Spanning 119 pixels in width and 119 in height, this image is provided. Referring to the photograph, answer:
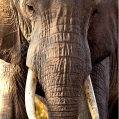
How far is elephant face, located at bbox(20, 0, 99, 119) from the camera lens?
5383mm

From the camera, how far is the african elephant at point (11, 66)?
5965mm

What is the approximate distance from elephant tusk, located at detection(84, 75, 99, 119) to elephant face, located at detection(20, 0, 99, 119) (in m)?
0.07

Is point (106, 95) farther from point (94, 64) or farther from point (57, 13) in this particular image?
point (57, 13)

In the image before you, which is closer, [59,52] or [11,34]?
[59,52]

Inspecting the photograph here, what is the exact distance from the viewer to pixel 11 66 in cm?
614

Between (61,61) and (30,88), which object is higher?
(61,61)

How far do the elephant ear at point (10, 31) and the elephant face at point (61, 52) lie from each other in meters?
0.35

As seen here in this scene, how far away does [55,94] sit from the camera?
17.7ft

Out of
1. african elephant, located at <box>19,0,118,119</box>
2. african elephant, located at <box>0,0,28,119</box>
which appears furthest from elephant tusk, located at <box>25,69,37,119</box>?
african elephant, located at <box>0,0,28,119</box>

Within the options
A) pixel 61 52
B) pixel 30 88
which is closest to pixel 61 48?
pixel 61 52

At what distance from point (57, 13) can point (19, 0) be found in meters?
0.34

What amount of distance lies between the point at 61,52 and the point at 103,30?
25.4 inches

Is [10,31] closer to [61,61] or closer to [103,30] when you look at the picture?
[103,30]

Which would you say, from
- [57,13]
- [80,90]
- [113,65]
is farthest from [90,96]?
[113,65]
